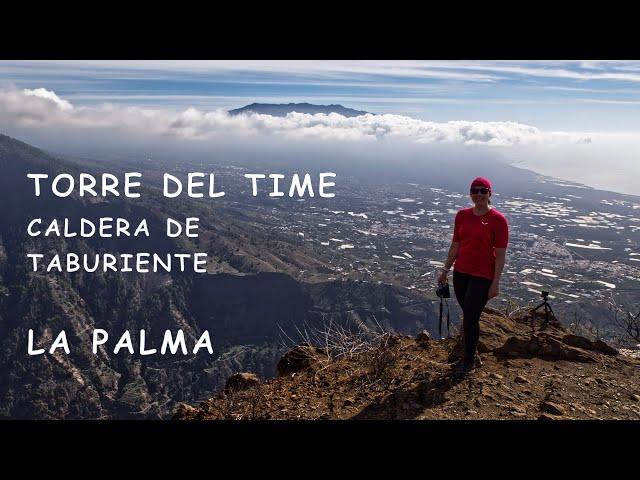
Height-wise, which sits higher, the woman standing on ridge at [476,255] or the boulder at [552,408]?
the woman standing on ridge at [476,255]

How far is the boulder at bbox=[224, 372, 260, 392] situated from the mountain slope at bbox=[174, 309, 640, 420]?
0.09ft

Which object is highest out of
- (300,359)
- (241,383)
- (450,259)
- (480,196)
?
(480,196)

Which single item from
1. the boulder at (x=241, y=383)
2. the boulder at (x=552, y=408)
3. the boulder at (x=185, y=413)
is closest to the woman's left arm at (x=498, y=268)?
the boulder at (x=552, y=408)

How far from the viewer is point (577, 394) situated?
17.4ft

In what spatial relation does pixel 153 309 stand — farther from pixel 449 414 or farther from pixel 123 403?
pixel 449 414

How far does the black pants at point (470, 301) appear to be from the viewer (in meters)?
5.32

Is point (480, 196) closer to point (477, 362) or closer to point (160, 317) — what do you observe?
point (477, 362)

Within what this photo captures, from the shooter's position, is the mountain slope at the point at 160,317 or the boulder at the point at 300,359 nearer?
the boulder at the point at 300,359

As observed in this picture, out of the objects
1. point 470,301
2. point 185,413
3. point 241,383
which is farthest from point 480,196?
point 185,413

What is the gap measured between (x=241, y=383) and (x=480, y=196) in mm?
3769

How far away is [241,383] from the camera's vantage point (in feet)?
20.3

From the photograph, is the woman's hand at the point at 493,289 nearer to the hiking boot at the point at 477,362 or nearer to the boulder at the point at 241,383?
the hiking boot at the point at 477,362
